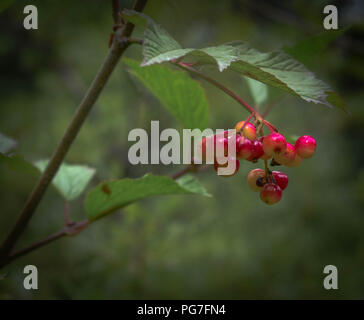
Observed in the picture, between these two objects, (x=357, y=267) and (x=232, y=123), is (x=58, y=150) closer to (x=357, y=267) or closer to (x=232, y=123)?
(x=232, y=123)

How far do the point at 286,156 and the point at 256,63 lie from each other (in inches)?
5.2

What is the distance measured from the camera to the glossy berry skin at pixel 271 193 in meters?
0.49

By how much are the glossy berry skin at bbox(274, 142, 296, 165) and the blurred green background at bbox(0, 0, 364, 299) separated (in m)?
0.71

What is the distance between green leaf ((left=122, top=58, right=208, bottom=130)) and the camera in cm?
59

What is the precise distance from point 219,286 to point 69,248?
1.95ft

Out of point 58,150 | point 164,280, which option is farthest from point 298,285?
point 58,150

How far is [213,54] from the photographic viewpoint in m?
0.39

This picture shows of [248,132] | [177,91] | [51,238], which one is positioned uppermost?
[177,91]

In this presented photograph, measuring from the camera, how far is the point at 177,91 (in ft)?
2.05

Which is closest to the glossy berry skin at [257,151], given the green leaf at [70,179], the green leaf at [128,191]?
the green leaf at [128,191]

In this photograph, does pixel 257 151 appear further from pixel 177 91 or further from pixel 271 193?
pixel 177 91

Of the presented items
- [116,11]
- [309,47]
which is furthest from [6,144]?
[309,47]

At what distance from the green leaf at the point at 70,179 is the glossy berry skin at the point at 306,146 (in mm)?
427

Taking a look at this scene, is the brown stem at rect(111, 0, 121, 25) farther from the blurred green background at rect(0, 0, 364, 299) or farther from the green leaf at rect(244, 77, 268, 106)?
the blurred green background at rect(0, 0, 364, 299)
